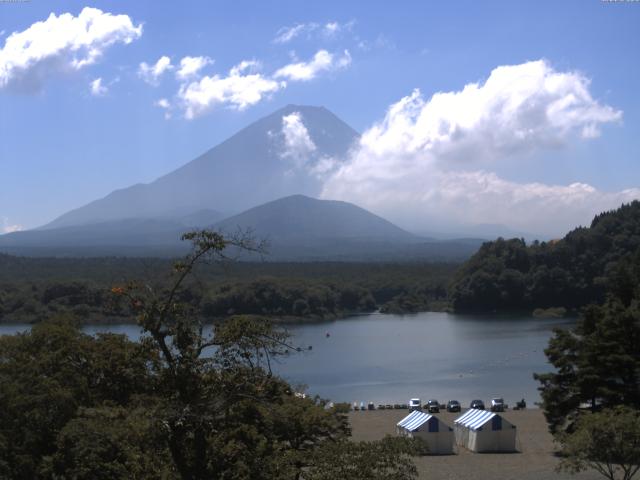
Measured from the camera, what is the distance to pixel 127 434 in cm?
424

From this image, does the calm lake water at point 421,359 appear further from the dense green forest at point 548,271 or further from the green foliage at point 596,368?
the green foliage at point 596,368

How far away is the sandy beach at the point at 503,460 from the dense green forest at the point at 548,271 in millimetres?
25725

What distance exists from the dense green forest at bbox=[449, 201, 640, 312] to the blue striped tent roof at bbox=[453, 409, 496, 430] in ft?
88.3

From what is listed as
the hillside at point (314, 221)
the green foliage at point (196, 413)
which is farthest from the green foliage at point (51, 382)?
the hillside at point (314, 221)

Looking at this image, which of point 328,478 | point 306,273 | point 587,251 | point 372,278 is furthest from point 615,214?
point 328,478

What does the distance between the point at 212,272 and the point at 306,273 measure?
9.38 metres

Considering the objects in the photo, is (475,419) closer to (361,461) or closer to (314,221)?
(361,461)

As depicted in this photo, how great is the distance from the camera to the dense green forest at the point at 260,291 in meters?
35.9

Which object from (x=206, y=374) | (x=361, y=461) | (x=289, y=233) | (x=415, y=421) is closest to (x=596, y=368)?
(x=415, y=421)

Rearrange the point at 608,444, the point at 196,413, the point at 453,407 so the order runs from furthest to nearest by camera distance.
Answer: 1. the point at 453,407
2. the point at 608,444
3. the point at 196,413

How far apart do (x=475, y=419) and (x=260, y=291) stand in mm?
25676

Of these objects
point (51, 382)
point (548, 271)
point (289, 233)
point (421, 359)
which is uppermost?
point (289, 233)

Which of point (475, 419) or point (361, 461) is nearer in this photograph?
point (361, 461)

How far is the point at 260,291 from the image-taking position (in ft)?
124
